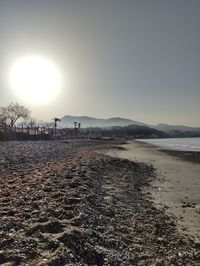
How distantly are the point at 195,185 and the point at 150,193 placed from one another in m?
5.87

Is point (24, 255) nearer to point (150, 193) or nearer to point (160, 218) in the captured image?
point (160, 218)

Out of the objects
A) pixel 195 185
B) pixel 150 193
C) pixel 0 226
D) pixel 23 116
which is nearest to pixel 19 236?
pixel 0 226

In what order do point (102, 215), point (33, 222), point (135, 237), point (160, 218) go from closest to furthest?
point (33, 222), point (135, 237), point (102, 215), point (160, 218)

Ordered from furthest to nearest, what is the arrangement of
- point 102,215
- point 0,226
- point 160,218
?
point 160,218 < point 102,215 < point 0,226

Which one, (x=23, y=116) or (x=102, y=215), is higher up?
(x=23, y=116)

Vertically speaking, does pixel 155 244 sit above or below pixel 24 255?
below

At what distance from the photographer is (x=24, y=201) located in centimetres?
1041

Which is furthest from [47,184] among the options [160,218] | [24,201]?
[160,218]

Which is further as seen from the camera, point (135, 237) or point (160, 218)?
point (160, 218)

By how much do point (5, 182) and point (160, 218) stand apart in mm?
6748

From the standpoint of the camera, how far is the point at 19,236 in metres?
7.05

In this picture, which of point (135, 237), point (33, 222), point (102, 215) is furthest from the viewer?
point (102, 215)

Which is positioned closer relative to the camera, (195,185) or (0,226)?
(0,226)

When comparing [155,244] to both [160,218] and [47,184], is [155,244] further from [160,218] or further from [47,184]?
[47,184]
